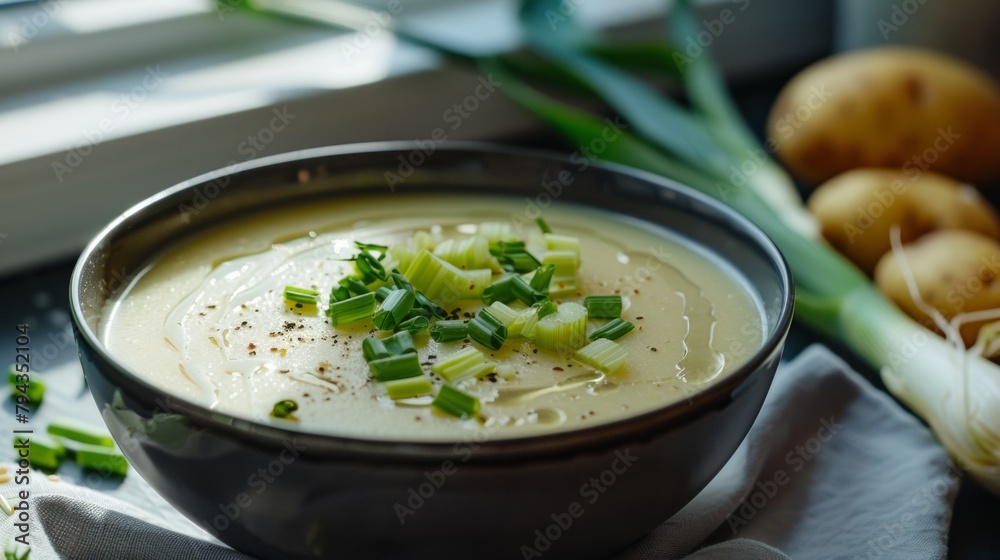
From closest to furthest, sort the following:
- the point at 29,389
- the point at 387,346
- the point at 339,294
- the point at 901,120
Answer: the point at 387,346
the point at 339,294
the point at 29,389
the point at 901,120

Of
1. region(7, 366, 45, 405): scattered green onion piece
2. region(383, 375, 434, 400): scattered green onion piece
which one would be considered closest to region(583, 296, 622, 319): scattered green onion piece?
region(383, 375, 434, 400): scattered green onion piece

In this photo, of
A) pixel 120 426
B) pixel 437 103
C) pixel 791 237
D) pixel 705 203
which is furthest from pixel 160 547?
pixel 437 103

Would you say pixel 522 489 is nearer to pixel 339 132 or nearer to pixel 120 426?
pixel 120 426

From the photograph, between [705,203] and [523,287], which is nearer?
[523,287]

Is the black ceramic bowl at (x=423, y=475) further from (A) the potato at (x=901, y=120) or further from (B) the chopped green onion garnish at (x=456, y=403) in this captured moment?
(A) the potato at (x=901, y=120)

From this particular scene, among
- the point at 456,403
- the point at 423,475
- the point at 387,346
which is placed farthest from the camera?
the point at 387,346

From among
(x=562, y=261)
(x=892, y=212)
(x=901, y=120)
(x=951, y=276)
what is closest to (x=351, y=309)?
(x=562, y=261)

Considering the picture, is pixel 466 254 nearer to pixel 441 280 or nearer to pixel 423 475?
pixel 441 280
